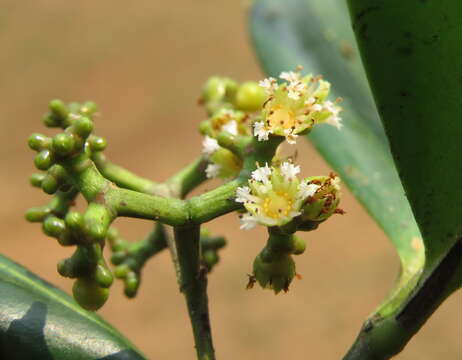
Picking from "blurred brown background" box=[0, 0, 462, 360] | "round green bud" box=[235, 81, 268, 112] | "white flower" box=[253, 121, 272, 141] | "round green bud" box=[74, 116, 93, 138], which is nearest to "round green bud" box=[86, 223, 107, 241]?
Answer: "round green bud" box=[74, 116, 93, 138]

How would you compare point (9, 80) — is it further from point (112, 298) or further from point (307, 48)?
point (307, 48)

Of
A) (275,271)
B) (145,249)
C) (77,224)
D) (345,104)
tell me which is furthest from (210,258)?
(345,104)

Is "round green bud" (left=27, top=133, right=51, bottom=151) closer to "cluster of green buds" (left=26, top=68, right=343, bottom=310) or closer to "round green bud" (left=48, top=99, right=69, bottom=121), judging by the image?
"cluster of green buds" (left=26, top=68, right=343, bottom=310)

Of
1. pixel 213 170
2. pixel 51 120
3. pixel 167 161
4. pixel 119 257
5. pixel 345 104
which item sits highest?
pixel 51 120

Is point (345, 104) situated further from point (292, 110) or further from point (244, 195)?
point (244, 195)

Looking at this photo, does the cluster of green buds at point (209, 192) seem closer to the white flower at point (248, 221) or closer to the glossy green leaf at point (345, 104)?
the white flower at point (248, 221)

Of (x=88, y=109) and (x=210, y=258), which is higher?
(x=88, y=109)

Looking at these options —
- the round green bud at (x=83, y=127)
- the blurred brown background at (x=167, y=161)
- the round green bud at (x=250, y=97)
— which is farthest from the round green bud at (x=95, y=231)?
the blurred brown background at (x=167, y=161)

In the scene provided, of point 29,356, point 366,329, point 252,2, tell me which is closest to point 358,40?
point 366,329
